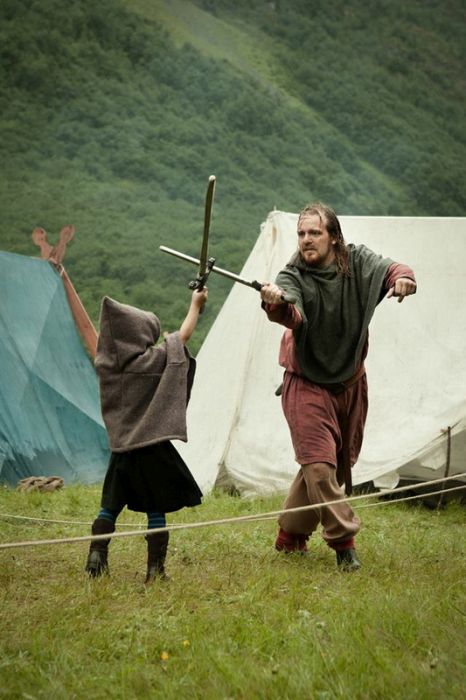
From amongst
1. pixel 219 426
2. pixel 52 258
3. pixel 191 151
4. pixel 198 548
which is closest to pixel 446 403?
pixel 219 426

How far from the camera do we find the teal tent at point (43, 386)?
6750mm

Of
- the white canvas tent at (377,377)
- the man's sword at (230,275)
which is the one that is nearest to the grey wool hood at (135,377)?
the man's sword at (230,275)

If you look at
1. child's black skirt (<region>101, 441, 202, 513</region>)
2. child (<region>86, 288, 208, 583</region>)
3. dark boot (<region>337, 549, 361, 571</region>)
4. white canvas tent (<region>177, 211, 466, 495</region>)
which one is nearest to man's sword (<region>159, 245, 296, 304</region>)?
child (<region>86, 288, 208, 583</region>)

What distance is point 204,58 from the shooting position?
18.3 metres

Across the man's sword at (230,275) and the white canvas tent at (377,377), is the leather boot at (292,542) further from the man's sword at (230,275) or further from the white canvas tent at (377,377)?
the white canvas tent at (377,377)

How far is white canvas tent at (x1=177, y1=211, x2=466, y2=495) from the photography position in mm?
5555

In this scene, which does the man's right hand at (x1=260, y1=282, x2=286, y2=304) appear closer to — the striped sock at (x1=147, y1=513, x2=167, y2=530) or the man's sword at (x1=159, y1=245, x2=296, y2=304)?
the man's sword at (x1=159, y1=245, x2=296, y2=304)

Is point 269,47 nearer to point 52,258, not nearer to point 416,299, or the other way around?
point 52,258

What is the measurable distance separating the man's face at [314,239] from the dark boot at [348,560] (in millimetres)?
1177

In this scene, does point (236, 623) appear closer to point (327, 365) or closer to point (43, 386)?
point (327, 365)

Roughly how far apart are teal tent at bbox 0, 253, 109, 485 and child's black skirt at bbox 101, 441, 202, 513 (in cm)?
331

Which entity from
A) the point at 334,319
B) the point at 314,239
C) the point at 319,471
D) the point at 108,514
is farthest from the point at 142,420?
the point at 314,239

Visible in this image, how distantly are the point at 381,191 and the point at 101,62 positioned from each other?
6014mm

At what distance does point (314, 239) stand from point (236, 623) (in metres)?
1.72
